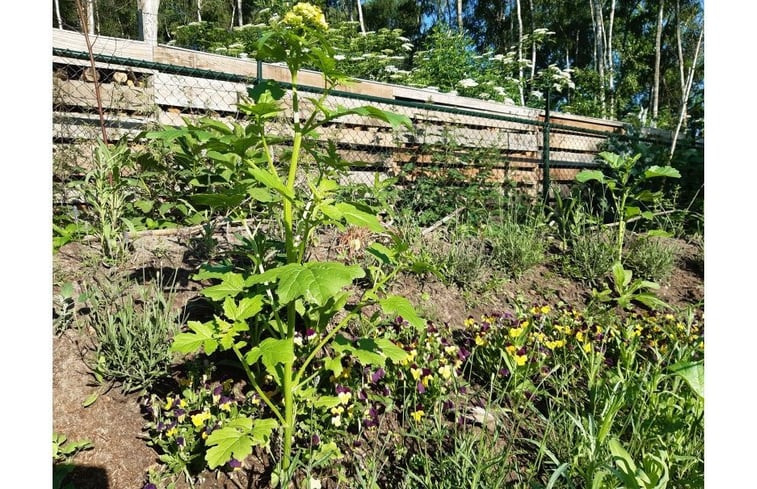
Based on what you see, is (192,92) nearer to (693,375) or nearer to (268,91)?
(268,91)

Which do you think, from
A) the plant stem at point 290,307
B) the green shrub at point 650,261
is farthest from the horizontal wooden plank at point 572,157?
the plant stem at point 290,307

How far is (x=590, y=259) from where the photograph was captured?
143 inches

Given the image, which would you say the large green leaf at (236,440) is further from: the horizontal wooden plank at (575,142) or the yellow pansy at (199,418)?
the horizontal wooden plank at (575,142)

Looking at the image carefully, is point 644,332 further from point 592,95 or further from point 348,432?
point 592,95

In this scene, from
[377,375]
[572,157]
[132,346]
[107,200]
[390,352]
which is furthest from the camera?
[572,157]

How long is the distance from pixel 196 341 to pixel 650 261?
3.58 meters

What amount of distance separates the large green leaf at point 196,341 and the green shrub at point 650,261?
3.46 metres

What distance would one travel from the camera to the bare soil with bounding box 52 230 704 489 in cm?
150

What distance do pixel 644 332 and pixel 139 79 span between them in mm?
4064

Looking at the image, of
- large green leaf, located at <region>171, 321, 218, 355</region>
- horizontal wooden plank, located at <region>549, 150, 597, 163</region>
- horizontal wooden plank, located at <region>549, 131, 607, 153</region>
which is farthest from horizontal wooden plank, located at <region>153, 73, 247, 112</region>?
horizontal wooden plank, located at <region>549, 131, 607, 153</region>

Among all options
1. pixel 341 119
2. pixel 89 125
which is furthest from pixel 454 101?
pixel 89 125

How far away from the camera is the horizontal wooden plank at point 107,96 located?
10.3 ft

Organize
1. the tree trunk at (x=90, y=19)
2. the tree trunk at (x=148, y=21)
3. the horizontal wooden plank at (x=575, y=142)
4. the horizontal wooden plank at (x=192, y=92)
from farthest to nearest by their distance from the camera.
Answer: the horizontal wooden plank at (x=575, y=142), the tree trunk at (x=148, y=21), the tree trunk at (x=90, y=19), the horizontal wooden plank at (x=192, y=92)

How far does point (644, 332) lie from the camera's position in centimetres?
284
